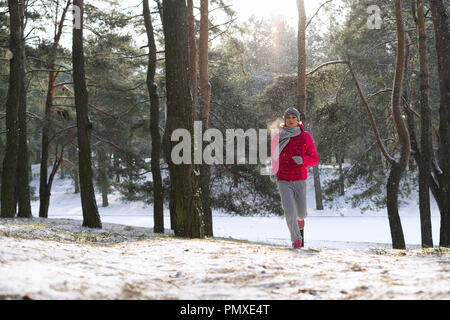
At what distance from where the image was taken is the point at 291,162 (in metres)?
7.28

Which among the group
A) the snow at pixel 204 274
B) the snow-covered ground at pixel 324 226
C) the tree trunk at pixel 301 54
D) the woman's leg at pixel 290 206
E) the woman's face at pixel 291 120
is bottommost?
the snow-covered ground at pixel 324 226

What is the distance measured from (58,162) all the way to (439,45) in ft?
56.3

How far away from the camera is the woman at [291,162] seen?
7.24 m

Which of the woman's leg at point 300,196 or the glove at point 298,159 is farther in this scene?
the woman's leg at point 300,196

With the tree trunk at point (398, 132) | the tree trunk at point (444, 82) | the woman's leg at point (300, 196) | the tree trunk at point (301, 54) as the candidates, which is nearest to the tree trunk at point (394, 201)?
the tree trunk at point (398, 132)

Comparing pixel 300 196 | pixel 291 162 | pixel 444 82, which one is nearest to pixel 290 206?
pixel 300 196

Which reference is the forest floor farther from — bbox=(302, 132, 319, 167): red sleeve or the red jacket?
bbox=(302, 132, 319, 167): red sleeve

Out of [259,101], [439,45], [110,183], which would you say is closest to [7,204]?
[110,183]

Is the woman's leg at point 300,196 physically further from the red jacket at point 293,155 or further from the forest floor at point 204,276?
the forest floor at point 204,276

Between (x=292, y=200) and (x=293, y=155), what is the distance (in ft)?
2.17

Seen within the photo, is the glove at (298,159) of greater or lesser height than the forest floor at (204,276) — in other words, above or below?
above

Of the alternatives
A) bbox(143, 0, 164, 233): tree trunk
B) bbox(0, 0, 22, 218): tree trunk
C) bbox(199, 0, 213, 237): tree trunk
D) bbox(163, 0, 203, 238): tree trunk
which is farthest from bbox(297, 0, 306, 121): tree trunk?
bbox(0, 0, 22, 218): tree trunk

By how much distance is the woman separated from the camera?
7242 millimetres

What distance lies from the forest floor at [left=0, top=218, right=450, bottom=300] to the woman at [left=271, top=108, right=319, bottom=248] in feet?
4.62
